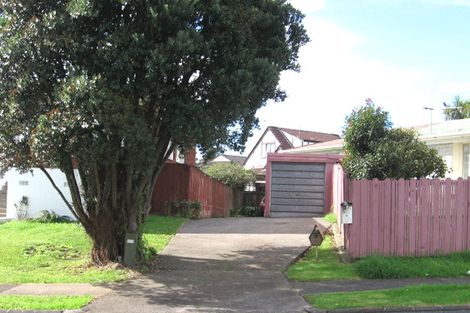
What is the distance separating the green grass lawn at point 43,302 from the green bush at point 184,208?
38.3 ft

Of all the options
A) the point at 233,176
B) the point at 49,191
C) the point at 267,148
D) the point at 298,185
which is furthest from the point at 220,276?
the point at 267,148

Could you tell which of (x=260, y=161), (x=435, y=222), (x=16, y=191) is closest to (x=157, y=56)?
(x=435, y=222)

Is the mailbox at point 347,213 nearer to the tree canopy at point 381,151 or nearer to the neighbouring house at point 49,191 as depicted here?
the tree canopy at point 381,151

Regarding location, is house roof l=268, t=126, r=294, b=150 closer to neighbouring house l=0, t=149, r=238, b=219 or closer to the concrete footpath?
neighbouring house l=0, t=149, r=238, b=219

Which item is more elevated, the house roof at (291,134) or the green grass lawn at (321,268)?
the house roof at (291,134)

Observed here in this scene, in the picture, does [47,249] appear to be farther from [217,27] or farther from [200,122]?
[217,27]

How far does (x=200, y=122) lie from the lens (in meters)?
10.7

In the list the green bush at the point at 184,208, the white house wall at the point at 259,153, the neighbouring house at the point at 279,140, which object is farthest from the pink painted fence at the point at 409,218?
the white house wall at the point at 259,153

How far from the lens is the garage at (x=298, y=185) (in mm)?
22828

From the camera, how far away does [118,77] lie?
1041cm

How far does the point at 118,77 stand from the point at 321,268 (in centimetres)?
543

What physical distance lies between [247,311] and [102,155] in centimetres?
383

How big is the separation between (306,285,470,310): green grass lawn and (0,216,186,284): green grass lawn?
4.19 meters

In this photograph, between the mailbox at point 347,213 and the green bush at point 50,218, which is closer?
the mailbox at point 347,213
